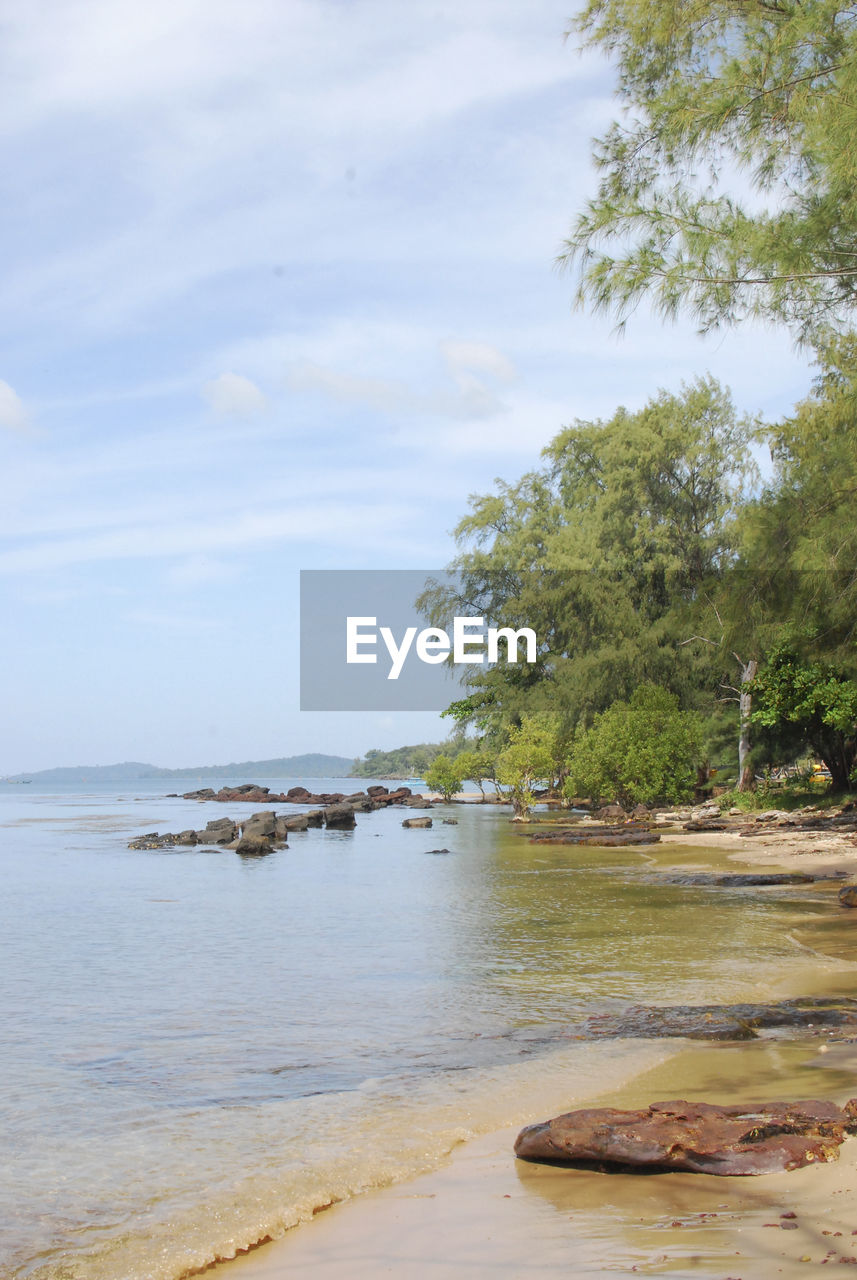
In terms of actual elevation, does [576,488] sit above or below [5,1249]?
above

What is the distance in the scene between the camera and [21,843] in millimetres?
39312

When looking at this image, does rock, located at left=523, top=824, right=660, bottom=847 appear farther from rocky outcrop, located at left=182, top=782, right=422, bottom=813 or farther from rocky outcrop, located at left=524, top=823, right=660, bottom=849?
rocky outcrop, located at left=182, top=782, right=422, bottom=813

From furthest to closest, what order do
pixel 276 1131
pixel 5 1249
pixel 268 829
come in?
1. pixel 268 829
2. pixel 276 1131
3. pixel 5 1249

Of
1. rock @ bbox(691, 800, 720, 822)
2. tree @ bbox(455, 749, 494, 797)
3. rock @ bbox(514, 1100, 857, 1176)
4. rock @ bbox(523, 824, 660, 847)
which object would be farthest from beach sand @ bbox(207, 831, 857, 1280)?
tree @ bbox(455, 749, 494, 797)

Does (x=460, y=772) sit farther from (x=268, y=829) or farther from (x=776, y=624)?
(x=776, y=624)

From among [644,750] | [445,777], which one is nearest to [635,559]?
[644,750]

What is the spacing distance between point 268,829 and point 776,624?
24776mm

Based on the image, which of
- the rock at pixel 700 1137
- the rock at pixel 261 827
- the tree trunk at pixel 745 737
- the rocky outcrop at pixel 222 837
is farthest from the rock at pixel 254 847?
the rock at pixel 700 1137

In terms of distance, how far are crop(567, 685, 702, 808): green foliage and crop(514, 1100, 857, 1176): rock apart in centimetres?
3091

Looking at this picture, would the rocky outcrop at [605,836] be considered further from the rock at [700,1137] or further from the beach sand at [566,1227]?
the rock at [700,1137]

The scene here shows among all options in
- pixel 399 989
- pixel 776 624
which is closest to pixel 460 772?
pixel 776 624

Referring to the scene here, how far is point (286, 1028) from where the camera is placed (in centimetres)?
922

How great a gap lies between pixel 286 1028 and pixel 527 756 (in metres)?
32.7

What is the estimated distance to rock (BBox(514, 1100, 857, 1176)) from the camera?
4.74 m
